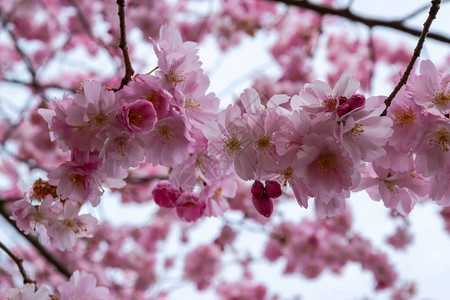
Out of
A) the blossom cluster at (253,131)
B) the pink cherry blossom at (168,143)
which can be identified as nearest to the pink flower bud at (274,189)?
the blossom cluster at (253,131)

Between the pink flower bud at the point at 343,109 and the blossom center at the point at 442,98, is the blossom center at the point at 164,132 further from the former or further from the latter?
the blossom center at the point at 442,98

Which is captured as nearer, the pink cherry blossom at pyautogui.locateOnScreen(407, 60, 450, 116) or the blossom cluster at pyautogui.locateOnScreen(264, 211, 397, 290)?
the pink cherry blossom at pyautogui.locateOnScreen(407, 60, 450, 116)

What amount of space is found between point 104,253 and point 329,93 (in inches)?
185

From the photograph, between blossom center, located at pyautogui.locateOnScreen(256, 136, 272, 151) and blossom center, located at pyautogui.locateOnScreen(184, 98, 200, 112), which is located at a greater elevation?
blossom center, located at pyautogui.locateOnScreen(184, 98, 200, 112)

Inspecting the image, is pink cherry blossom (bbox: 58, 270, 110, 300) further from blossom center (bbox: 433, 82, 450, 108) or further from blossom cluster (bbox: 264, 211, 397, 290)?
blossom cluster (bbox: 264, 211, 397, 290)

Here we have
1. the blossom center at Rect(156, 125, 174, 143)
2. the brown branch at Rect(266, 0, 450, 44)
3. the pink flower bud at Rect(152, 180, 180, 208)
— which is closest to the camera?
the blossom center at Rect(156, 125, 174, 143)

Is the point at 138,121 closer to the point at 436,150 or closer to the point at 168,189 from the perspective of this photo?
the point at 168,189

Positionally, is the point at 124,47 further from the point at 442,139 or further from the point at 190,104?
the point at 442,139

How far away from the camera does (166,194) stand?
1463 mm

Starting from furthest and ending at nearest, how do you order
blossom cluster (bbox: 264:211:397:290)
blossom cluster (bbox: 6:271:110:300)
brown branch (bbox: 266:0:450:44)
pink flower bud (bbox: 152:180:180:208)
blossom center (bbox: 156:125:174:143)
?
blossom cluster (bbox: 264:211:397:290), brown branch (bbox: 266:0:450:44), pink flower bud (bbox: 152:180:180:208), blossom cluster (bbox: 6:271:110:300), blossom center (bbox: 156:125:174:143)

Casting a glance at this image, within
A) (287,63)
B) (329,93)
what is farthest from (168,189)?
(287,63)

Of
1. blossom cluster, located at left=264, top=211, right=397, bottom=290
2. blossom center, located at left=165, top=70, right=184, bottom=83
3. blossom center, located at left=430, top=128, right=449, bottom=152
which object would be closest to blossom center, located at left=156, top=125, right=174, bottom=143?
blossom center, located at left=165, top=70, right=184, bottom=83

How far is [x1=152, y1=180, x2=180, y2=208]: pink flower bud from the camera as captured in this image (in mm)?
1453

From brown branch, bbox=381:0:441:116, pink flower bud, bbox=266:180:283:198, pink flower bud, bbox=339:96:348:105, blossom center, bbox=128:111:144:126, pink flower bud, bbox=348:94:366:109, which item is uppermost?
brown branch, bbox=381:0:441:116
